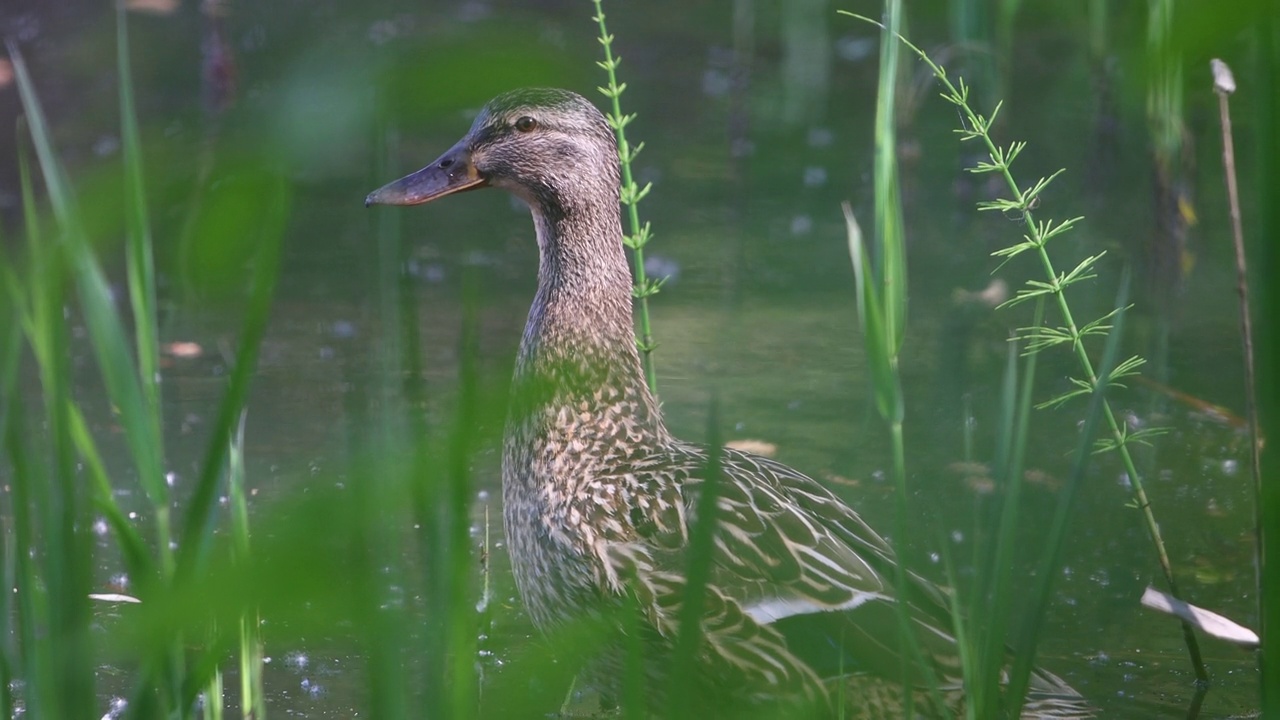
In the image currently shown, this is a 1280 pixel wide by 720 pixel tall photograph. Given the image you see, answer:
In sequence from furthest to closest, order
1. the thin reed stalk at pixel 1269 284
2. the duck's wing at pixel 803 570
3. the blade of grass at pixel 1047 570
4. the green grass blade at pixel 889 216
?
the duck's wing at pixel 803 570 < the green grass blade at pixel 889 216 < the blade of grass at pixel 1047 570 < the thin reed stalk at pixel 1269 284

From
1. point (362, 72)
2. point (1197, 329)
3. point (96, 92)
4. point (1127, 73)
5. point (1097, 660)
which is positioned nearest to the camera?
point (362, 72)

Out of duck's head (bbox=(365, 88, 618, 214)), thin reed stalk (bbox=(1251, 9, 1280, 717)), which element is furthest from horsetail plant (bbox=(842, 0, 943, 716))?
duck's head (bbox=(365, 88, 618, 214))

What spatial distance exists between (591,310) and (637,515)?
0.70m

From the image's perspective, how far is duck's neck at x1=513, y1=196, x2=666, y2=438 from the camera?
348 cm

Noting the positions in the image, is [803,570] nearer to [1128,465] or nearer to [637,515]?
[637,515]

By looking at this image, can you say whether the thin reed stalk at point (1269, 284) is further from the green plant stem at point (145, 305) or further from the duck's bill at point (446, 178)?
the duck's bill at point (446, 178)

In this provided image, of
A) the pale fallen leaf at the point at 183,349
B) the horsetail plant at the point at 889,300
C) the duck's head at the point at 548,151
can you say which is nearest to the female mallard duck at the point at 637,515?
the duck's head at the point at 548,151

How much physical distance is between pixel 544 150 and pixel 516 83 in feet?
10.5

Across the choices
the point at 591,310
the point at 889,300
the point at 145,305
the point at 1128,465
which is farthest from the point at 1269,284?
the point at 591,310

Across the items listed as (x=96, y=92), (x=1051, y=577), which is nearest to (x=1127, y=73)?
(x=1051, y=577)

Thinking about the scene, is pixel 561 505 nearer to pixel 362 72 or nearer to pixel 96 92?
pixel 362 72

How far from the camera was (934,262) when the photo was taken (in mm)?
6391

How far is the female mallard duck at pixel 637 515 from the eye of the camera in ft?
9.51

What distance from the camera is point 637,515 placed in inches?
124
